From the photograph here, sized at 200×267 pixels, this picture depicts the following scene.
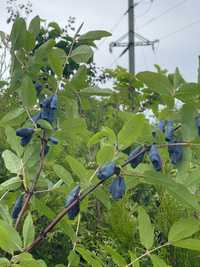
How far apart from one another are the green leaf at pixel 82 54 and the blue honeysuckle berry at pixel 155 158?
22cm

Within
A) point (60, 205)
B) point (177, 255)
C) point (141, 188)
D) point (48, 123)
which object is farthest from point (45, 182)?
point (141, 188)

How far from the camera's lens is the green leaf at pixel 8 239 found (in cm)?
81

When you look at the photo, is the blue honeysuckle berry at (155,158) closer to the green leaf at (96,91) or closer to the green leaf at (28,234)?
the green leaf at (96,91)

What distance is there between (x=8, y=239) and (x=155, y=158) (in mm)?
261

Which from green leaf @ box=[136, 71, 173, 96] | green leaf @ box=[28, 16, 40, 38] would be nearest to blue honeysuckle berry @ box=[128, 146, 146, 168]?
green leaf @ box=[136, 71, 173, 96]

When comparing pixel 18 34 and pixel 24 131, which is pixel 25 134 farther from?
pixel 18 34

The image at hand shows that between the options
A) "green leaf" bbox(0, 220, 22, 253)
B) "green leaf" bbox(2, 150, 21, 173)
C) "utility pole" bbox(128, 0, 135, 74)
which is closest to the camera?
"green leaf" bbox(0, 220, 22, 253)

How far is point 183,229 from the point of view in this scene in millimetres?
938

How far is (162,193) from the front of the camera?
2.08 meters

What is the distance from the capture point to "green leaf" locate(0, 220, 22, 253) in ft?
2.66

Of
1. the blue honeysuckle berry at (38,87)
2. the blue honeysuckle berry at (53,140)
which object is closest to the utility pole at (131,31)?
the blue honeysuckle berry at (38,87)

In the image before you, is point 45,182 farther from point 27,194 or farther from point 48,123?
point 48,123

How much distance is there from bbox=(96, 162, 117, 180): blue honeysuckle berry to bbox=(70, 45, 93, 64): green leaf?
0.23 m

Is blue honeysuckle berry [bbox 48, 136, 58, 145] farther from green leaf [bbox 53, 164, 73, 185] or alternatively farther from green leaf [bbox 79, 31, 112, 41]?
green leaf [bbox 79, 31, 112, 41]
